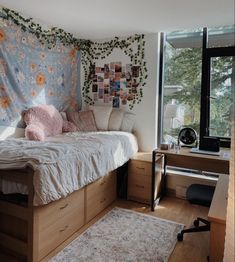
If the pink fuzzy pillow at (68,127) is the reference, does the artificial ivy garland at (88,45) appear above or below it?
above

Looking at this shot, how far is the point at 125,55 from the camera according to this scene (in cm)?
343

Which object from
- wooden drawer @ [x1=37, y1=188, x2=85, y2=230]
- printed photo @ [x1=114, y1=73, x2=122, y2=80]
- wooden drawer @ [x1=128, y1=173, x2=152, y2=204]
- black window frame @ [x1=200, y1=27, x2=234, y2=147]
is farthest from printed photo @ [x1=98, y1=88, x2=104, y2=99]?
wooden drawer @ [x1=37, y1=188, x2=85, y2=230]

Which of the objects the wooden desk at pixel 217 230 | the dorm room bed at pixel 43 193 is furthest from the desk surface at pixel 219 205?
the dorm room bed at pixel 43 193

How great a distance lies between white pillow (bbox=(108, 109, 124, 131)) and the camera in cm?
337

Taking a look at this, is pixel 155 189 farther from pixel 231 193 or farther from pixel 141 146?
pixel 231 193

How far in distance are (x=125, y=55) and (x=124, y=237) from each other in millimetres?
2346

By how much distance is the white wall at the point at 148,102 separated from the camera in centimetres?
323

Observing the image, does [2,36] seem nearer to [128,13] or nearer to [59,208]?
[128,13]

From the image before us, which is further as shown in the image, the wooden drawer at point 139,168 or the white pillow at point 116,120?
the white pillow at point 116,120

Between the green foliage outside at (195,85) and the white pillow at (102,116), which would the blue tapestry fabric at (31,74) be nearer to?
the white pillow at (102,116)

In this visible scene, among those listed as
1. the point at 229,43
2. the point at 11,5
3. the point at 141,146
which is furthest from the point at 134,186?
the point at 11,5

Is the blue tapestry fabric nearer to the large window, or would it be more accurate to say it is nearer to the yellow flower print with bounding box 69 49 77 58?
the yellow flower print with bounding box 69 49 77 58

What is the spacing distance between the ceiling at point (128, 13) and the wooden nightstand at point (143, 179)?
1.52 meters

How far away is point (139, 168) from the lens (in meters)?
2.97
